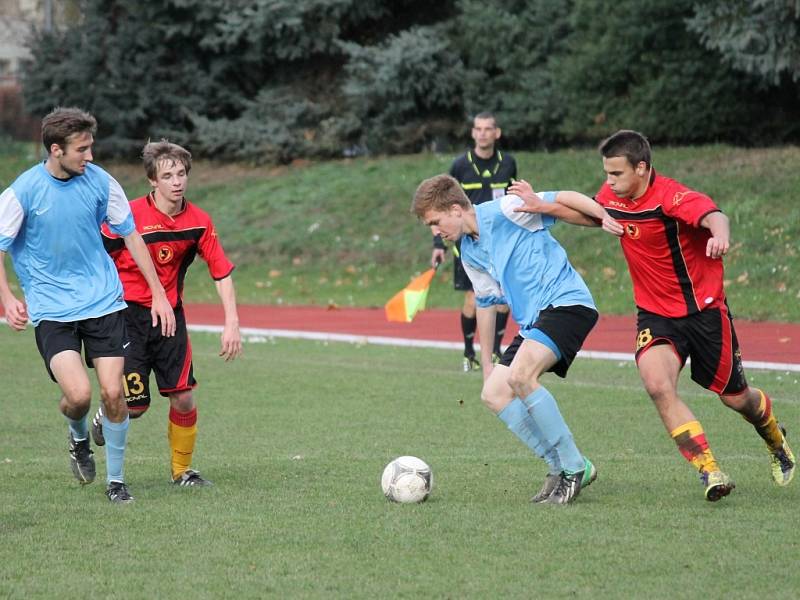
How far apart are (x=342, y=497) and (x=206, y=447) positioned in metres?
2.43

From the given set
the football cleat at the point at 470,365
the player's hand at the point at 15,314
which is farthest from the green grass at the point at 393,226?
the player's hand at the point at 15,314

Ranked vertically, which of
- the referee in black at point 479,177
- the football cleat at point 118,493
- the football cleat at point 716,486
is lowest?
the referee in black at point 479,177

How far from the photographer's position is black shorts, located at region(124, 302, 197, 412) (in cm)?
806

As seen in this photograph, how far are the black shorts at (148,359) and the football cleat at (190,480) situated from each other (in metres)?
0.50

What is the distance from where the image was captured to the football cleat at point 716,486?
22.4ft

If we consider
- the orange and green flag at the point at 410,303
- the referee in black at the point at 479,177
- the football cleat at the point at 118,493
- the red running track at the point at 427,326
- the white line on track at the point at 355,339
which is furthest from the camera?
the red running track at the point at 427,326

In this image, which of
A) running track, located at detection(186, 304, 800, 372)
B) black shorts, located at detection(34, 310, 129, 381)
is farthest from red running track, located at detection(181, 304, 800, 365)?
black shorts, located at detection(34, 310, 129, 381)

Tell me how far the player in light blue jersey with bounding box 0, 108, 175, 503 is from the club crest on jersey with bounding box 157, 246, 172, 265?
1.67 ft

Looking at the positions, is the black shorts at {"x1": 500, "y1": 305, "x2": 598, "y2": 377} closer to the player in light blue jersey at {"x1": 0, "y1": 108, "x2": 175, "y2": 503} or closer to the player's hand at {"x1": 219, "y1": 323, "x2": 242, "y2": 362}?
the player's hand at {"x1": 219, "y1": 323, "x2": 242, "y2": 362}

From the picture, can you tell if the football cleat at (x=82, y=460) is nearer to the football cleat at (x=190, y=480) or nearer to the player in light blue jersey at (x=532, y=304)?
the football cleat at (x=190, y=480)

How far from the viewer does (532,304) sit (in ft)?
23.8

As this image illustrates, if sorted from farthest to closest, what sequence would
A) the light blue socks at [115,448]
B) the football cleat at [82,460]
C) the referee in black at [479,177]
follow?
the referee in black at [479,177] → the football cleat at [82,460] → the light blue socks at [115,448]

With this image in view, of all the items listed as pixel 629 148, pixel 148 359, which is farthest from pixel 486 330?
pixel 148 359

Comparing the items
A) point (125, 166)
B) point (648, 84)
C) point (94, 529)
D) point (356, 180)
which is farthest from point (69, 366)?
point (125, 166)
